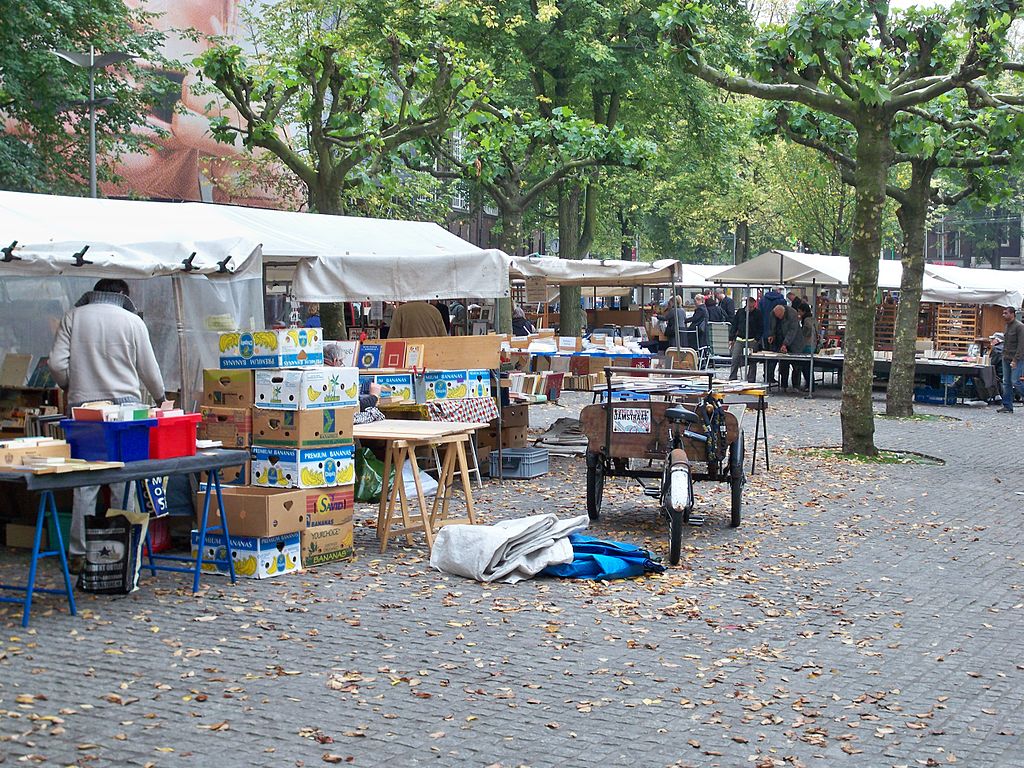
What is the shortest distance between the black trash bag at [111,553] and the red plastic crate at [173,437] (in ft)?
1.64

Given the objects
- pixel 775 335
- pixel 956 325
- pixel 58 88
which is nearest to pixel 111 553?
pixel 58 88

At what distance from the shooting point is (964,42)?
1490 cm

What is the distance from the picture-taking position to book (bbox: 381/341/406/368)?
12523mm

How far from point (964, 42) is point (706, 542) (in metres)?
8.11

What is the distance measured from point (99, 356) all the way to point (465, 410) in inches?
185

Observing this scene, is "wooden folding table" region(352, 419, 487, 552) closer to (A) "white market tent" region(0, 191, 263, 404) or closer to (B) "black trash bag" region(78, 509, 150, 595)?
(A) "white market tent" region(0, 191, 263, 404)

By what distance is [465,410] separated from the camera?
1270 cm

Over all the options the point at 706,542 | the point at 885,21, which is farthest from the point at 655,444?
the point at 885,21

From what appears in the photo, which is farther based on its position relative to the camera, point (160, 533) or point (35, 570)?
point (160, 533)

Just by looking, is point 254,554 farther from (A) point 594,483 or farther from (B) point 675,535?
(A) point 594,483

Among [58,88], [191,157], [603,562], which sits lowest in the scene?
[603,562]

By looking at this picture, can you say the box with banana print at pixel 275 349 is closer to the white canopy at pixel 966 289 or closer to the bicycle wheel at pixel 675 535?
the bicycle wheel at pixel 675 535

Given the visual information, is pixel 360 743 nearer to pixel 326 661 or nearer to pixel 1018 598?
pixel 326 661

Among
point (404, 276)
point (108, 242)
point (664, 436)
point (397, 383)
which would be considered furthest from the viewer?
point (404, 276)
